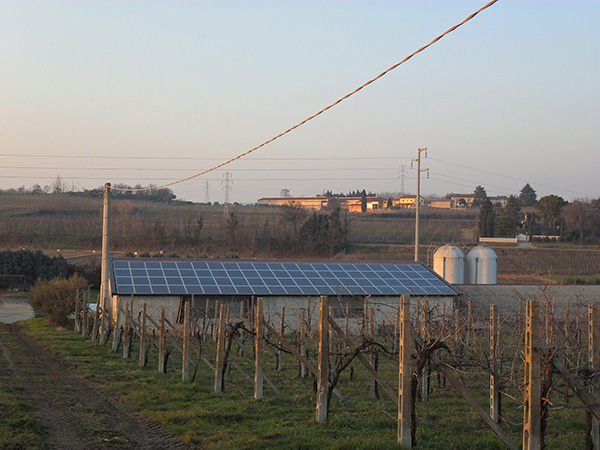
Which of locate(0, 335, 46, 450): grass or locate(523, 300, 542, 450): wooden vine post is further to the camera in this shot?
locate(0, 335, 46, 450): grass

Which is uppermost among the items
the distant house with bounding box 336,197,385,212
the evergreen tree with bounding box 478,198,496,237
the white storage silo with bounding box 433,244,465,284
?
the distant house with bounding box 336,197,385,212

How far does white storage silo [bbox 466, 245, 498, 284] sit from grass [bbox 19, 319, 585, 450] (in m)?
20.9

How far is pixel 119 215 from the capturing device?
240 feet

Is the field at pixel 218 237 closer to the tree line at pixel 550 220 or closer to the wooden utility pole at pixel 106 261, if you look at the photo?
the tree line at pixel 550 220

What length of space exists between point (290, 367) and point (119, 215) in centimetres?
5921

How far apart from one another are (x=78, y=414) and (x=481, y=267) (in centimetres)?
2761

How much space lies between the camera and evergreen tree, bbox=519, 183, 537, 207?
134250 mm

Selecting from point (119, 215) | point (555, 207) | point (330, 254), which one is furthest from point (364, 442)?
point (555, 207)

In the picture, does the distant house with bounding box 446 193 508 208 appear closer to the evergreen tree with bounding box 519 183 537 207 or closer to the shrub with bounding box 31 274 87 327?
the evergreen tree with bounding box 519 183 537 207

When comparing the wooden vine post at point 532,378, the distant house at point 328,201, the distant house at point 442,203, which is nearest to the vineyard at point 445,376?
the wooden vine post at point 532,378

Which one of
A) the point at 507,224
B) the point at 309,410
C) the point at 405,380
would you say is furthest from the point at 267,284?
the point at 507,224

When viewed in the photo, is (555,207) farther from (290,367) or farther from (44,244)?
(290,367)

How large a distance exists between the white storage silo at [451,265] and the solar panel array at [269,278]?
5685 millimetres

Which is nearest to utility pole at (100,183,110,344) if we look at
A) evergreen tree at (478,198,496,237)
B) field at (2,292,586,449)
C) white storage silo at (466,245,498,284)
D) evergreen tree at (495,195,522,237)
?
field at (2,292,586,449)
